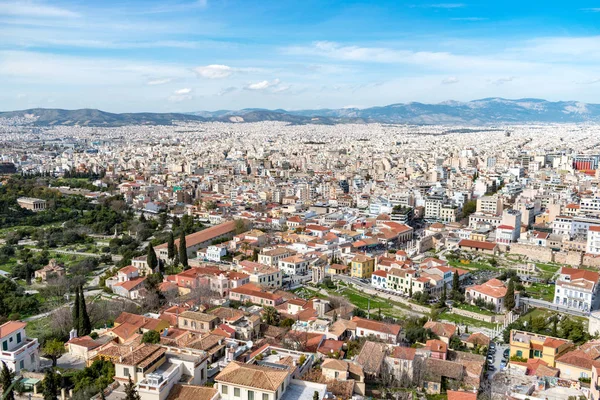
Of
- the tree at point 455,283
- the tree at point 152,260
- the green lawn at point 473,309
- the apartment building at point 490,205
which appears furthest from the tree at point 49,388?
the apartment building at point 490,205

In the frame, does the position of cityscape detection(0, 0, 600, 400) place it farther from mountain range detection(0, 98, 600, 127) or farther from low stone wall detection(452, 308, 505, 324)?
mountain range detection(0, 98, 600, 127)

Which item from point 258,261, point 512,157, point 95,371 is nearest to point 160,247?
point 258,261

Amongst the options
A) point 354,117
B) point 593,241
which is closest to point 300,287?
point 593,241

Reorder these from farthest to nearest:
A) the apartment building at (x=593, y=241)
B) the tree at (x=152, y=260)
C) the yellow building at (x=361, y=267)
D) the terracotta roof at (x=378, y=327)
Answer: the apartment building at (x=593, y=241), the yellow building at (x=361, y=267), the tree at (x=152, y=260), the terracotta roof at (x=378, y=327)

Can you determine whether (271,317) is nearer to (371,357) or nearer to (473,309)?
(371,357)

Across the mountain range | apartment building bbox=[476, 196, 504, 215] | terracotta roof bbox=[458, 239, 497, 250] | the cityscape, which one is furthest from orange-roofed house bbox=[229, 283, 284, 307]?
the mountain range

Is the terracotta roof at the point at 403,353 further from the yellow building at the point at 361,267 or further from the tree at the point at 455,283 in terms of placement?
the yellow building at the point at 361,267
